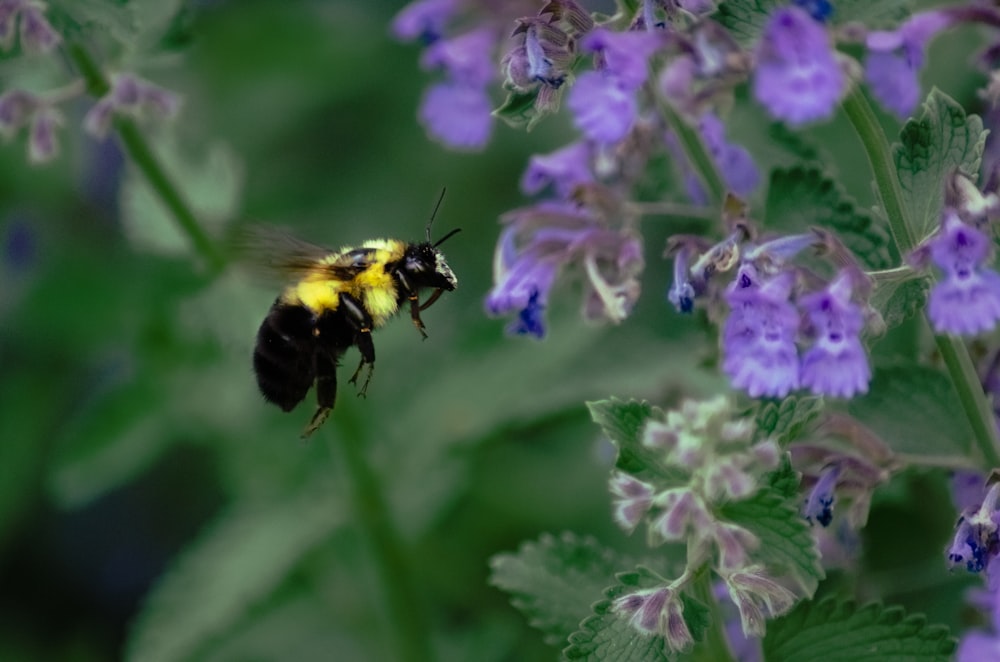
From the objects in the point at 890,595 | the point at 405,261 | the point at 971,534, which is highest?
the point at 405,261

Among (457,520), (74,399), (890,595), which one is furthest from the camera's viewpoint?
(74,399)

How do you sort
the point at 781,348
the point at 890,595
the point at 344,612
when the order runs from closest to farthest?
the point at 781,348 < the point at 890,595 < the point at 344,612

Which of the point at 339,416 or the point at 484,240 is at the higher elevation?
the point at 339,416

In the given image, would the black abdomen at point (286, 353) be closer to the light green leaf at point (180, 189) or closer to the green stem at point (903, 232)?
the light green leaf at point (180, 189)

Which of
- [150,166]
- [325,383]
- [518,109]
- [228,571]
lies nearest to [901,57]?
[518,109]

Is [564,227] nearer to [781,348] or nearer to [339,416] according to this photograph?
[781,348]

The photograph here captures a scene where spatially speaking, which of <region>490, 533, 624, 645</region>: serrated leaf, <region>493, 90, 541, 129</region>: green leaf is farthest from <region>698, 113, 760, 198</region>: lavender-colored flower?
<region>490, 533, 624, 645</region>: serrated leaf

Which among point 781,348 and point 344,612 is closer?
point 781,348

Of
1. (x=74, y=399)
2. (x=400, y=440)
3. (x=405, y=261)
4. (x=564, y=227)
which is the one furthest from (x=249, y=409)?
(x=564, y=227)
